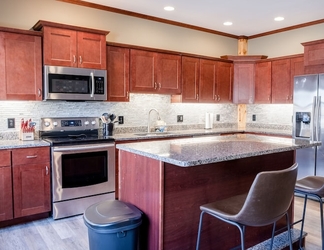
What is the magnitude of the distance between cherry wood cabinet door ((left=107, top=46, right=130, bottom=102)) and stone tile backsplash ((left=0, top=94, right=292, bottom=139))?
A: 12.8 inches

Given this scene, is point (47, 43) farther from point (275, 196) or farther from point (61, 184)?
point (275, 196)

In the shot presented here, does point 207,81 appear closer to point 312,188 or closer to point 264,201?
point 312,188

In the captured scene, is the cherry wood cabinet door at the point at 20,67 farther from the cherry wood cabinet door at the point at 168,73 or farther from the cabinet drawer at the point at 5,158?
the cherry wood cabinet door at the point at 168,73

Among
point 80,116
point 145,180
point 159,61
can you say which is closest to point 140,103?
point 159,61

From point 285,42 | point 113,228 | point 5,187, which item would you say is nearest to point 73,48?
point 5,187

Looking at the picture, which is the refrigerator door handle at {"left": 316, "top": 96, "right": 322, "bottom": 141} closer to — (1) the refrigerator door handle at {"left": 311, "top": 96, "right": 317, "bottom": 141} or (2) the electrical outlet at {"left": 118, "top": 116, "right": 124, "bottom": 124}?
(1) the refrigerator door handle at {"left": 311, "top": 96, "right": 317, "bottom": 141}

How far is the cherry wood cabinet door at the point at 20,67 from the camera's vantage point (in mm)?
3234

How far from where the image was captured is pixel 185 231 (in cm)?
209

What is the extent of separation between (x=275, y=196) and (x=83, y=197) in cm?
247

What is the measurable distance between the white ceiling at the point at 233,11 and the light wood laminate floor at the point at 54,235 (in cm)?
281

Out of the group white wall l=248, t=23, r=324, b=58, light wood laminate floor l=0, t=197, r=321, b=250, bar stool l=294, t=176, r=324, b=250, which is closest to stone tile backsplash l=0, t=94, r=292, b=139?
white wall l=248, t=23, r=324, b=58

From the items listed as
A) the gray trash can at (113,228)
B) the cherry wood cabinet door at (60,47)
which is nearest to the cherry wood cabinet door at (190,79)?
the cherry wood cabinet door at (60,47)

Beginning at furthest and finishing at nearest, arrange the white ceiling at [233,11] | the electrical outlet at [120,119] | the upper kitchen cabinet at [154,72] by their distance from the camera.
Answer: the electrical outlet at [120,119] < the upper kitchen cabinet at [154,72] < the white ceiling at [233,11]

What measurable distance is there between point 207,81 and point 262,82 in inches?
41.2
